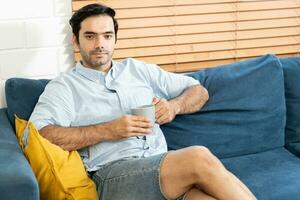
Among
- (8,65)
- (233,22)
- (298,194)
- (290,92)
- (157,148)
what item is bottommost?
(298,194)

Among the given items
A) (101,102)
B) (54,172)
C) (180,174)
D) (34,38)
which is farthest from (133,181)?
(34,38)

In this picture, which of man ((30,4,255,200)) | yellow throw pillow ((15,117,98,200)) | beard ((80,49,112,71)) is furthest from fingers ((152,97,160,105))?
yellow throw pillow ((15,117,98,200))

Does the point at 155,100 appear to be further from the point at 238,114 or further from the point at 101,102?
the point at 238,114

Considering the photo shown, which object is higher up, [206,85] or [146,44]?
[146,44]

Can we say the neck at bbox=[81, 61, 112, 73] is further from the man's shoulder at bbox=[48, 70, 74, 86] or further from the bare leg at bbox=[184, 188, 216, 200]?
the bare leg at bbox=[184, 188, 216, 200]

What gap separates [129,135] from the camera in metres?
1.77

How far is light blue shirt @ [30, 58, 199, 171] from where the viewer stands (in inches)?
70.5

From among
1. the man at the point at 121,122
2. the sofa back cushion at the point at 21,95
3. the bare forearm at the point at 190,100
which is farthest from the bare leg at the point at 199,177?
the sofa back cushion at the point at 21,95

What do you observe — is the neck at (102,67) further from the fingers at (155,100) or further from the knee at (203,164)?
the knee at (203,164)

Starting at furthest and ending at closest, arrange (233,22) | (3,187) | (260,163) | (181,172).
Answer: (233,22), (260,163), (181,172), (3,187)

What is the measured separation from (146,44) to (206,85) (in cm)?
38

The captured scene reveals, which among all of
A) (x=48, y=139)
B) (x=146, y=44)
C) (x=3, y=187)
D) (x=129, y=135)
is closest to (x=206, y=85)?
(x=146, y=44)

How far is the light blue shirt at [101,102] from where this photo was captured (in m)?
1.79

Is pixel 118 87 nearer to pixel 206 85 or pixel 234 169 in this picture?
pixel 206 85
